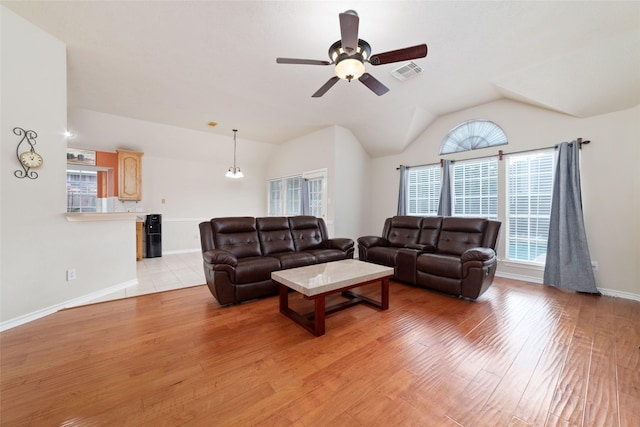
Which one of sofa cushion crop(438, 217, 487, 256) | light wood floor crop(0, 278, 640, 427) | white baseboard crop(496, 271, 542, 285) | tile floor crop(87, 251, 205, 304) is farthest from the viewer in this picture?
white baseboard crop(496, 271, 542, 285)

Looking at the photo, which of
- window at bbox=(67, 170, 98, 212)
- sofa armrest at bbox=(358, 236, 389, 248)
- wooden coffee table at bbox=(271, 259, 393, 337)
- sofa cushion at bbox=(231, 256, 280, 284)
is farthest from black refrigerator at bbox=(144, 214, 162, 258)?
sofa armrest at bbox=(358, 236, 389, 248)

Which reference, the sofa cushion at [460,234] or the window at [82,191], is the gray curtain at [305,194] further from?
the window at [82,191]

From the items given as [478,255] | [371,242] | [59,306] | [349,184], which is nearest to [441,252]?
[478,255]

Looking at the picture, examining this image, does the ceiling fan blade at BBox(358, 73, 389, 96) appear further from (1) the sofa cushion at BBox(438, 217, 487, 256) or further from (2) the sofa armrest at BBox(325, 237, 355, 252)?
(1) the sofa cushion at BBox(438, 217, 487, 256)

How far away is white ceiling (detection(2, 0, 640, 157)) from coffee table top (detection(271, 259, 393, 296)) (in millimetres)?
2524

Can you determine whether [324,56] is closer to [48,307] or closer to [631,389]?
[631,389]

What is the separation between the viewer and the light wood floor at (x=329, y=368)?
1381 mm

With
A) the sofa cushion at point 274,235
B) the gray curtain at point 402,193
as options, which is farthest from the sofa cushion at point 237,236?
the gray curtain at point 402,193

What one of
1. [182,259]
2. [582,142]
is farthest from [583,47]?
[182,259]

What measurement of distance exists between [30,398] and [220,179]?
20.8 feet

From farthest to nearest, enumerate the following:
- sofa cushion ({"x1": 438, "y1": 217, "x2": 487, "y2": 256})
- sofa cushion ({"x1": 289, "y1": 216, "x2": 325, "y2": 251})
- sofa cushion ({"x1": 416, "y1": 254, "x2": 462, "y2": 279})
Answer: sofa cushion ({"x1": 289, "y1": 216, "x2": 325, "y2": 251})
sofa cushion ({"x1": 438, "y1": 217, "x2": 487, "y2": 256})
sofa cushion ({"x1": 416, "y1": 254, "x2": 462, "y2": 279})

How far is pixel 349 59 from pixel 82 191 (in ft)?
21.6

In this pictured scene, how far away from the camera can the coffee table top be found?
2256 mm

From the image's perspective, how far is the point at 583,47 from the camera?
8.96 feet
